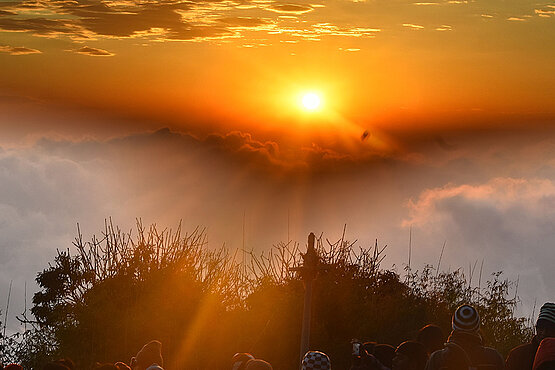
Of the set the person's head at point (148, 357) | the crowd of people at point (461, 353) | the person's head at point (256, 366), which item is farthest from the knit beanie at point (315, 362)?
the person's head at point (148, 357)

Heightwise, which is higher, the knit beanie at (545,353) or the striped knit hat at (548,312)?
the striped knit hat at (548,312)

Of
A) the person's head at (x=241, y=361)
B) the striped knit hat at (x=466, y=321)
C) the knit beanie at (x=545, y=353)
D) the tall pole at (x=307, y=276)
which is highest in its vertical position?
the tall pole at (x=307, y=276)

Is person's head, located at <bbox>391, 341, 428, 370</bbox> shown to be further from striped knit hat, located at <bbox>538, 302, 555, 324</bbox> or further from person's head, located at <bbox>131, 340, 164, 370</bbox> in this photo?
person's head, located at <bbox>131, 340, 164, 370</bbox>

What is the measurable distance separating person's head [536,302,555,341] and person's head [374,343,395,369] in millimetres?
2463

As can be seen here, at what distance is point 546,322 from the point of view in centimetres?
1194

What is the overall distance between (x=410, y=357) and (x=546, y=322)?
5.86ft

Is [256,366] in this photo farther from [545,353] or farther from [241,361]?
[545,353]

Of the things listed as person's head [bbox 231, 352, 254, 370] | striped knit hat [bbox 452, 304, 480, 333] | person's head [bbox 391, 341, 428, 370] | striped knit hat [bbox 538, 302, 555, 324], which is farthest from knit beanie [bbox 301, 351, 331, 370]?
striped knit hat [bbox 538, 302, 555, 324]

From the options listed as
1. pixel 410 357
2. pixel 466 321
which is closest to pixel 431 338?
pixel 410 357

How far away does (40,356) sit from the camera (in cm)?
3094

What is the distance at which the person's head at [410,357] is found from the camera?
41.5ft

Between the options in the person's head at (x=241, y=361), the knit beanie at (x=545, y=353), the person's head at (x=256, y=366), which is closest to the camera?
the knit beanie at (x=545, y=353)

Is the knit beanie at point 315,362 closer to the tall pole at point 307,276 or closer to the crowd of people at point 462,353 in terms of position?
the crowd of people at point 462,353

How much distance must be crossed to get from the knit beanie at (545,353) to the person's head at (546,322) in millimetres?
308
